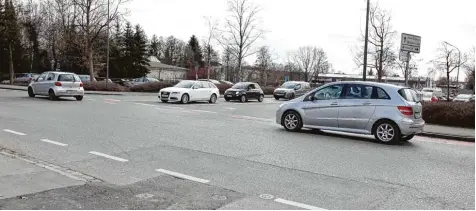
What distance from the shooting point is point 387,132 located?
35.7ft

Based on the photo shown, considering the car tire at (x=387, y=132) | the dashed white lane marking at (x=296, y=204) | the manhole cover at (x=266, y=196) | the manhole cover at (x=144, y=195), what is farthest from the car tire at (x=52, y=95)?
the dashed white lane marking at (x=296, y=204)

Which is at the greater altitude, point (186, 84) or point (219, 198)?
point (186, 84)

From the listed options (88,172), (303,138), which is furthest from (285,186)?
(303,138)

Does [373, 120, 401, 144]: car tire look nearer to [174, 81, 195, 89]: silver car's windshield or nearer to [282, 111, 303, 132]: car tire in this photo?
[282, 111, 303, 132]: car tire

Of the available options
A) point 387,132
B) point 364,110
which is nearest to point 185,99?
point 364,110

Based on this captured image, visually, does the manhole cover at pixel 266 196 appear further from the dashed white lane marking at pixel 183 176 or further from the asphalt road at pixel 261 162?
the dashed white lane marking at pixel 183 176

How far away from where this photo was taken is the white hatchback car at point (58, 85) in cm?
2253

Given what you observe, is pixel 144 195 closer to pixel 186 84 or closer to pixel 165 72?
pixel 186 84

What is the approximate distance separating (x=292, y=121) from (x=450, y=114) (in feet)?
24.2

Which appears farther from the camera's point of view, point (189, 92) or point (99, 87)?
point (99, 87)

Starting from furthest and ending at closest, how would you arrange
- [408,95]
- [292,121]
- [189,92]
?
[189,92]
[292,121]
[408,95]

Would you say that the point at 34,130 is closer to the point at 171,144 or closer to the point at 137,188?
the point at 171,144

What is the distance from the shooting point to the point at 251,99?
32.0m

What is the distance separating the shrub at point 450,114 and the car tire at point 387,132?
6.45 m
